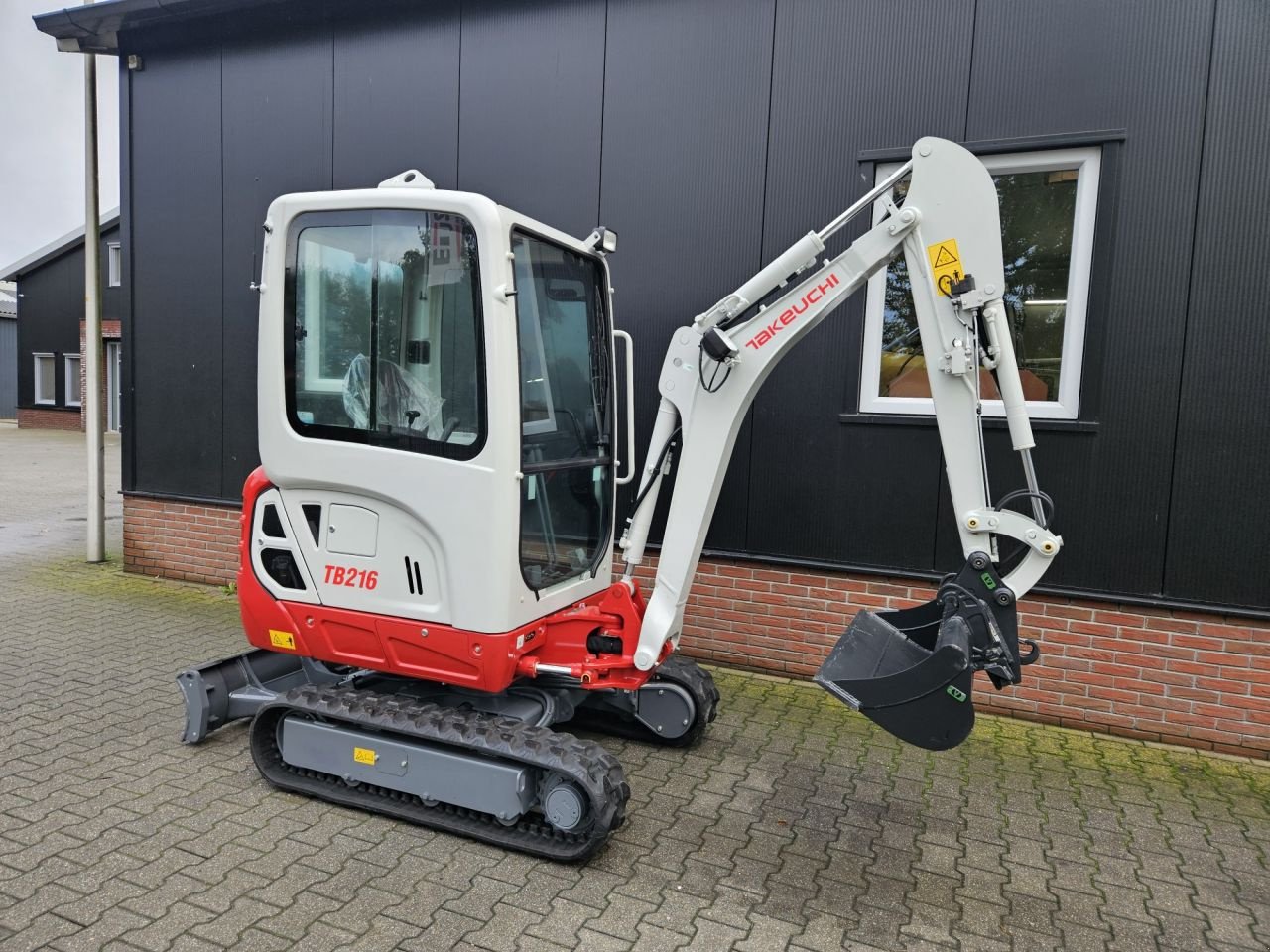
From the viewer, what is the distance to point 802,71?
210 inches

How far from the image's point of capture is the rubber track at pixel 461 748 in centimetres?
327

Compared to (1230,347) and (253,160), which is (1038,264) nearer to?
(1230,347)

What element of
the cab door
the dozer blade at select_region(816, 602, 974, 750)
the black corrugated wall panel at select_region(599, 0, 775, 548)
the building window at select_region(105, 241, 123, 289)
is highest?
the building window at select_region(105, 241, 123, 289)

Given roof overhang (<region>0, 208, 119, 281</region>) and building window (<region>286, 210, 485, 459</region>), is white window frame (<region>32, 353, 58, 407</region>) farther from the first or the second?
building window (<region>286, 210, 485, 459</region>)

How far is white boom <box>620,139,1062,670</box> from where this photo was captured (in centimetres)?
321

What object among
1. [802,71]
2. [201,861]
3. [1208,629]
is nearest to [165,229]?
[802,71]

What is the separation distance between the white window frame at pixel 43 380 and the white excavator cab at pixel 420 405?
89.8 ft

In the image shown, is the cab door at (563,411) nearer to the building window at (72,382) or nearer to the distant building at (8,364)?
the building window at (72,382)

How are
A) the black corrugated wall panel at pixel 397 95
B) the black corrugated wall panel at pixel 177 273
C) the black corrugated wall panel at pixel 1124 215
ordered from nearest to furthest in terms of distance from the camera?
the black corrugated wall panel at pixel 1124 215 → the black corrugated wall panel at pixel 397 95 → the black corrugated wall panel at pixel 177 273

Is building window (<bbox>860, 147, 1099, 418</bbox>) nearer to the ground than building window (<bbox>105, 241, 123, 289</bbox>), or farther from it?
nearer to the ground

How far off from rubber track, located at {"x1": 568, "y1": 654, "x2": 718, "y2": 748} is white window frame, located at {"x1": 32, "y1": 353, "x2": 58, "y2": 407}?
2766cm

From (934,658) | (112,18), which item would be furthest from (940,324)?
(112,18)

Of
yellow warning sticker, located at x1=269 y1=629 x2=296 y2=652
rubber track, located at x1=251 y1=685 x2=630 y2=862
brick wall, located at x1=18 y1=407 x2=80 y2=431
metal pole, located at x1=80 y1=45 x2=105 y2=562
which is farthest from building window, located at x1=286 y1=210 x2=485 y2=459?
brick wall, located at x1=18 y1=407 x2=80 y2=431

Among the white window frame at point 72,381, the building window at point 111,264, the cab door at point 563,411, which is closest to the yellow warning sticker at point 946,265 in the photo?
the cab door at point 563,411
